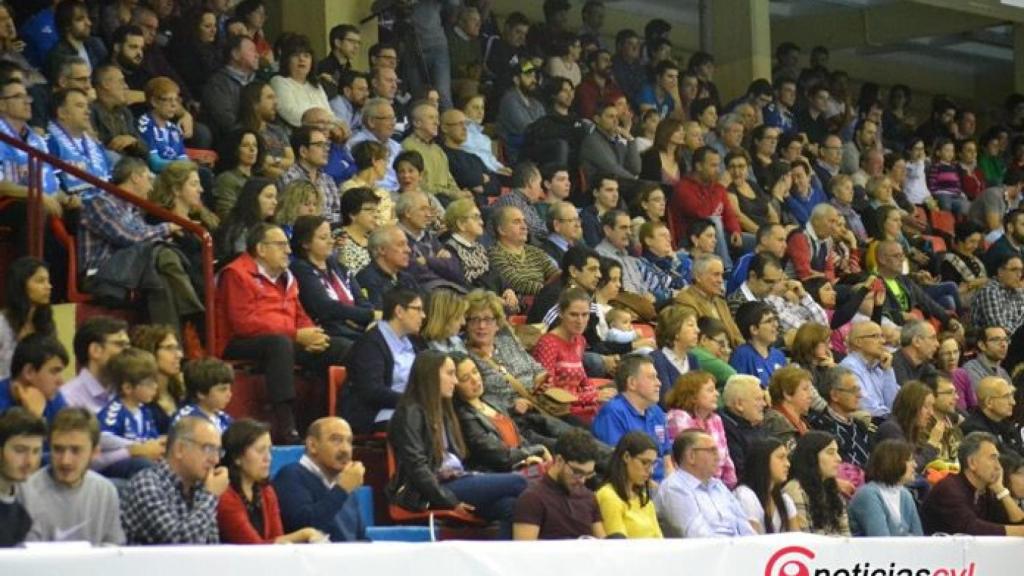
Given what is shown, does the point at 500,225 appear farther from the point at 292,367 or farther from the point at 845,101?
the point at 845,101

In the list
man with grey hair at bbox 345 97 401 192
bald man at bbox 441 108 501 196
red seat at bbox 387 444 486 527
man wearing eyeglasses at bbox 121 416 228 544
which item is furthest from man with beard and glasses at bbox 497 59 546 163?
man wearing eyeglasses at bbox 121 416 228 544

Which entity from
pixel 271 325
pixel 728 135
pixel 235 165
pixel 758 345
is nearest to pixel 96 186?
pixel 271 325

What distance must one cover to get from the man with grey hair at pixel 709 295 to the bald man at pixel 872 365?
0.67 meters

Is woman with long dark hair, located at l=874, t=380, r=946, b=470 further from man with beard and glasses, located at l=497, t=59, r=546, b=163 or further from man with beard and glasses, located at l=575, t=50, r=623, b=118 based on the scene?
man with beard and glasses, located at l=575, t=50, r=623, b=118

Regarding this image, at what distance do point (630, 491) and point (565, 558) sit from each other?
1.74m

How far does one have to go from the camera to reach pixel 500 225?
38.7ft

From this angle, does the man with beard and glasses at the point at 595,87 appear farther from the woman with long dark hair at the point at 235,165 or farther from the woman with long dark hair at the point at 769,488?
the woman with long dark hair at the point at 769,488

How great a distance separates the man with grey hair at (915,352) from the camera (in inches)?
489

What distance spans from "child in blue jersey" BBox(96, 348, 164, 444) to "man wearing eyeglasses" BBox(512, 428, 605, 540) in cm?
147

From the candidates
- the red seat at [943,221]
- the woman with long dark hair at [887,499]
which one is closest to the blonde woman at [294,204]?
the woman with long dark hair at [887,499]

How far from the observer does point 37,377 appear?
7840mm

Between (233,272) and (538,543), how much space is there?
3.03 m

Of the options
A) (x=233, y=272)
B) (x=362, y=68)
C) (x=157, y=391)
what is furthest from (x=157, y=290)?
(x=362, y=68)

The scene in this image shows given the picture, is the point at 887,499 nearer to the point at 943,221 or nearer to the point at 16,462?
the point at 16,462
